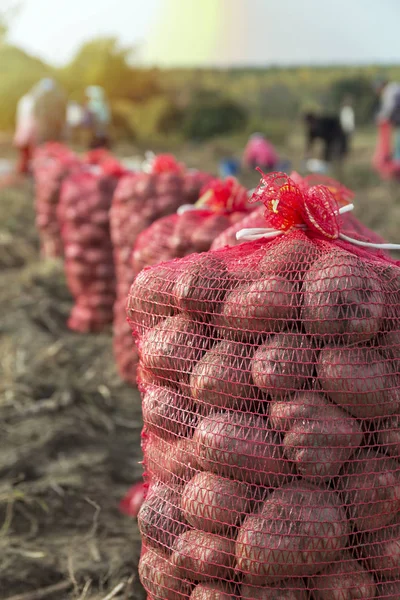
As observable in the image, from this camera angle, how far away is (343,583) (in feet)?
4.75

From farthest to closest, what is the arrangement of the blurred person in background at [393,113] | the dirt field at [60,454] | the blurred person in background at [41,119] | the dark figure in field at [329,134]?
the dark figure in field at [329,134] → the blurred person in background at [393,113] → the blurred person in background at [41,119] → the dirt field at [60,454]

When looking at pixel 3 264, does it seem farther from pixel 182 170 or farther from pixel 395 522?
pixel 395 522

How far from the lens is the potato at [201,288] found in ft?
5.08

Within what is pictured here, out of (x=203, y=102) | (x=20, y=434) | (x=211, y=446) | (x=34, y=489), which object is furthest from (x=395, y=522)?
(x=203, y=102)

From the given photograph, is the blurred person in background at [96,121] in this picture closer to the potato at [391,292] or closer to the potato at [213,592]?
the potato at [391,292]

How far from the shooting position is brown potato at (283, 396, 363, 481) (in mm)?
1433

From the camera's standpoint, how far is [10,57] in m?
13.4

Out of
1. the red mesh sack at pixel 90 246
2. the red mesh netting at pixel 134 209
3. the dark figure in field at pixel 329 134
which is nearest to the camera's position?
the red mesh netting at pixel 134 209

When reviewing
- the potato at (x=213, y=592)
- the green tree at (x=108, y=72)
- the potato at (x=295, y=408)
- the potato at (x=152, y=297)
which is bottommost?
the potato at (x=213, y=592)

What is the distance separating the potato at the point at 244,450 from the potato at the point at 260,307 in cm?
19

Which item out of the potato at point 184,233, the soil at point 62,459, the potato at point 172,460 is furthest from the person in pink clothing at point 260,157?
the potato at point 172,460

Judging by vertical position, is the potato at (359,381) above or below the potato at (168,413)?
above

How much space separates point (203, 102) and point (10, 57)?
4.48m

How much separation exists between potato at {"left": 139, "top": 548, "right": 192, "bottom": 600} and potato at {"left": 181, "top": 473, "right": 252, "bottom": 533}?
0.16m
